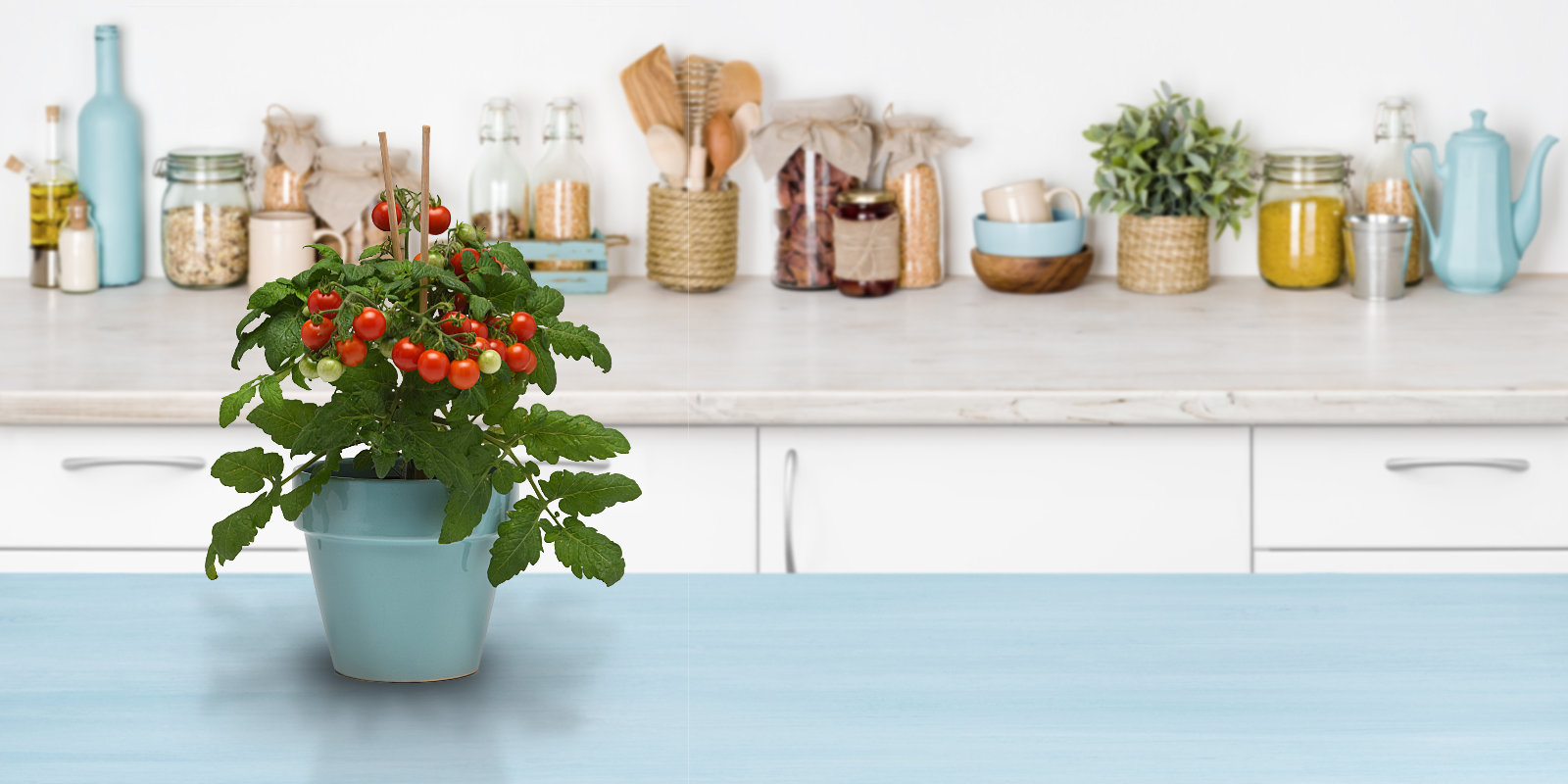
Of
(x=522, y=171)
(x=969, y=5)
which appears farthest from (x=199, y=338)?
(x=969, y=5)

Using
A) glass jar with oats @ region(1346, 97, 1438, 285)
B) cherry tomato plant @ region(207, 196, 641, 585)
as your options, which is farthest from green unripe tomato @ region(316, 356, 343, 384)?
glass jar with oats @ region(1346, 97, 1438, 285)

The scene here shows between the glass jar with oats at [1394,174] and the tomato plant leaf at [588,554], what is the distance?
198 centimetres

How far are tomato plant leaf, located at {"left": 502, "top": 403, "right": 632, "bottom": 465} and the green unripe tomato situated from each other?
0.11 metres

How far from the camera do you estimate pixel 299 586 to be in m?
1.16

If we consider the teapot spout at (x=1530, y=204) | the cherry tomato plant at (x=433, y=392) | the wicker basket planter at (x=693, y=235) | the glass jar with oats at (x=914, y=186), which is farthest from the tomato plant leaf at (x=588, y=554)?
the teapot spout at (x=1530, y=204)

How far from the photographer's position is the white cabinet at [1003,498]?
6.33ft

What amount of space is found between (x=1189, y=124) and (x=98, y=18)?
5.85ft

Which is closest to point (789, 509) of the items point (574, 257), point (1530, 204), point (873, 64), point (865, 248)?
point (865, 248)

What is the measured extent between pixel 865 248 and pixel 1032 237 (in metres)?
0.26

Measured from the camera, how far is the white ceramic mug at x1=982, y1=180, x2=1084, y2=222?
251 centimetres

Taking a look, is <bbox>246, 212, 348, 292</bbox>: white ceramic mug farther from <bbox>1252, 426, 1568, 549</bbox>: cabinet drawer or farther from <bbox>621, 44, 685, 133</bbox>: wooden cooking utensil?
<bbox>1252, 426, 1568, 549</bbox>: cabinet drawer

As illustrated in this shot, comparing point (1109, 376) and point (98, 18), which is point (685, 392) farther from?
point (98, 18)

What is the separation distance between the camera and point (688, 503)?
6.40 ft

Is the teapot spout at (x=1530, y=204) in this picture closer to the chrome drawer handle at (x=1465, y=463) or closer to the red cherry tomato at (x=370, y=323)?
the chrome drawer handle at (x=1465, y=463)
